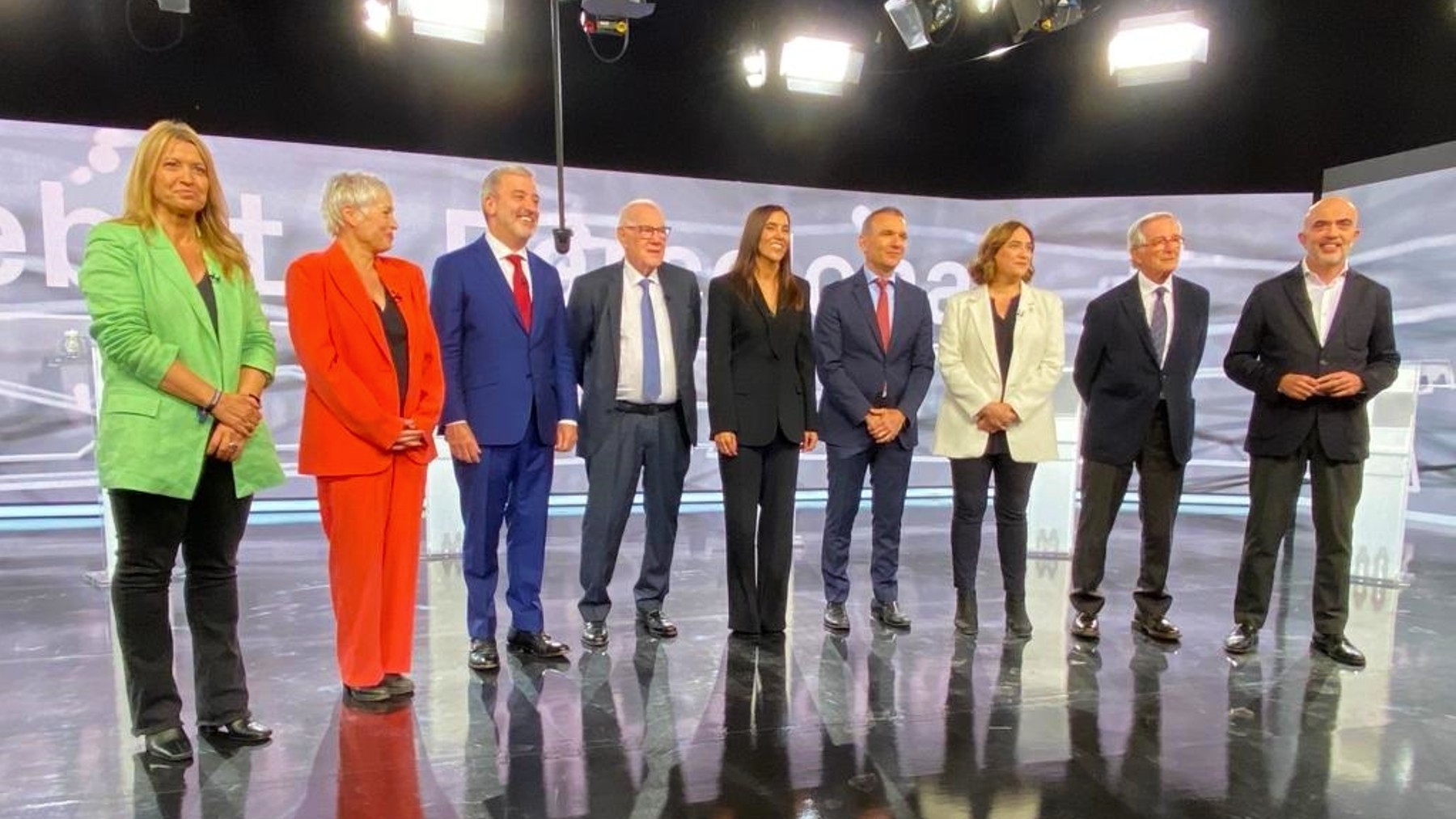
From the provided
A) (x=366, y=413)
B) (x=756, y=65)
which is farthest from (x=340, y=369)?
(x=756, y=65)

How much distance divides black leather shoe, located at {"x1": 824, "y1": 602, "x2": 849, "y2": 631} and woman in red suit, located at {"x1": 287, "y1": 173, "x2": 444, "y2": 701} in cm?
156

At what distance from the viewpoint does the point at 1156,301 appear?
3305mm

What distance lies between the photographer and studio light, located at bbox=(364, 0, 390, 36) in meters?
5.13

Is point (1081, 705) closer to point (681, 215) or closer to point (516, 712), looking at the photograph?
point (516, 712)

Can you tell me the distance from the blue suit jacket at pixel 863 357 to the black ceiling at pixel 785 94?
3016 mm

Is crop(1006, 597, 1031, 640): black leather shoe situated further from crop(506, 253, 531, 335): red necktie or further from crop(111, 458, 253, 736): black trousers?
crop(111, 458, 253, 736): black trousers

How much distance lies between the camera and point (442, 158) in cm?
583

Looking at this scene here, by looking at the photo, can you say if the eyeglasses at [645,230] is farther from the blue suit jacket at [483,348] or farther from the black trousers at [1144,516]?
the black trousers at [1144,516]

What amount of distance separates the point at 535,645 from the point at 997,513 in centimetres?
178

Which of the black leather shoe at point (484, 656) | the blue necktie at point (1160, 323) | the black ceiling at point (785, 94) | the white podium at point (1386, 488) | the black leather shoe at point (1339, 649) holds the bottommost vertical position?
the black leather shoe at point (1339, 649)

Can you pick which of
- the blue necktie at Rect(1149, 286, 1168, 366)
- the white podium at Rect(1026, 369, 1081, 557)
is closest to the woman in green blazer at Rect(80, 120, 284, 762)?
the blue necktie at Rect(1149, 286, 1168, 366)

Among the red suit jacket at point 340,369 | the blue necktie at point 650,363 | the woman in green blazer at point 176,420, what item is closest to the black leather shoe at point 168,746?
the woman in green blazer at point 176,420

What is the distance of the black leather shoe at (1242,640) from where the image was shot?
3172mm

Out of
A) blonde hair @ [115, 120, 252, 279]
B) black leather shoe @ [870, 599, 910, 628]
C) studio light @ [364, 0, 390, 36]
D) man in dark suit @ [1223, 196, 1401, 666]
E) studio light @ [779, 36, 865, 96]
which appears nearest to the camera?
blonde hair @ [115, 120, 252, 279]
